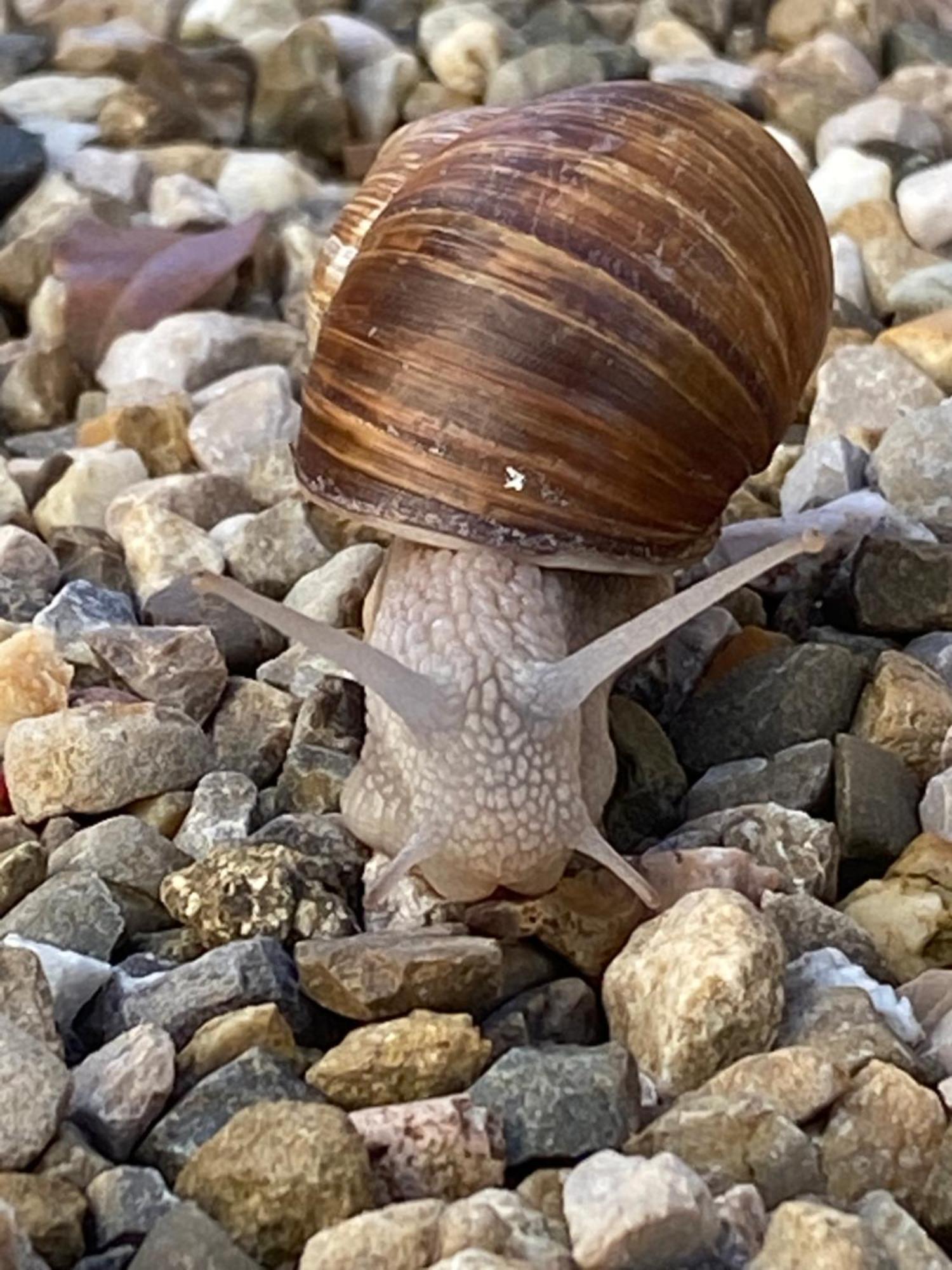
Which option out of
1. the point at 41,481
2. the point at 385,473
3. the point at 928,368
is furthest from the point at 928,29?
the point at 385,473

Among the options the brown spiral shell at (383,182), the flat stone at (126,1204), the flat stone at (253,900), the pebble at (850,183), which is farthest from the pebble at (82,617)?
the pebble at (850,183)

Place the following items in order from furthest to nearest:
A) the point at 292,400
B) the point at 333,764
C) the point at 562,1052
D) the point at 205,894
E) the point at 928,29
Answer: the point at 928,29 → the point at 292,400 → the point at 333,764 → the point at 205,894 → the point at 562,1052

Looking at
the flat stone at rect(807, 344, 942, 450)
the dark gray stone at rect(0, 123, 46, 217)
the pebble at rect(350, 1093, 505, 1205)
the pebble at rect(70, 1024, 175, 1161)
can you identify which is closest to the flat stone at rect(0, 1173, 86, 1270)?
the pebble at rect(70, 1024, 175, 1161)

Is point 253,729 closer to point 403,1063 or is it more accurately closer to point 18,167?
point 403,1063

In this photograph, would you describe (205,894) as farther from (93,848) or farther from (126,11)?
(126,11)

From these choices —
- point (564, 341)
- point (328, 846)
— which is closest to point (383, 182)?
point (564, 341)

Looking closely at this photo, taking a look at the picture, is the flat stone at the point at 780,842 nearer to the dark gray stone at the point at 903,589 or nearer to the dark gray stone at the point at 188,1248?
the dark gray stone at the point at 903,589
